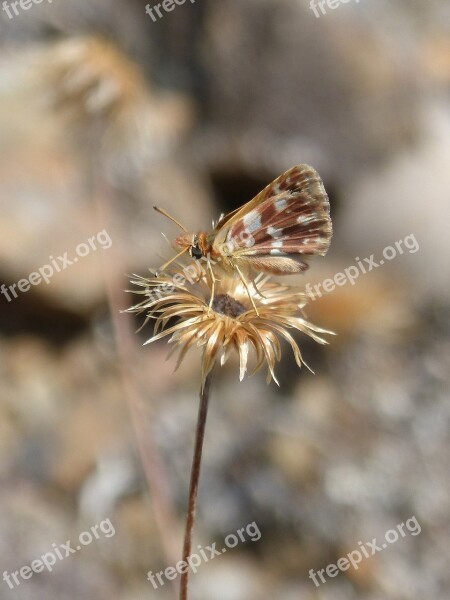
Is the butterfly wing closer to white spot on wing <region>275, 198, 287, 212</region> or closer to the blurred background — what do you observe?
white spot on wing <region>275, 198, 287, 212</region>

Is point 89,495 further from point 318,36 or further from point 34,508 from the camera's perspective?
point 318,36

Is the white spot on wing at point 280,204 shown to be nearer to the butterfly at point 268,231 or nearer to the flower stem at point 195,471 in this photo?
the butterfly at point 268,231

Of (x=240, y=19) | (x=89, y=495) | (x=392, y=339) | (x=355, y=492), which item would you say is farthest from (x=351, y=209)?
(x=89, y=495)

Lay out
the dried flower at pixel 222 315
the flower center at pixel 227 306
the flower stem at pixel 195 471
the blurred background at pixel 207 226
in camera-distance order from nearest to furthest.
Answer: the flower stem at pixel 195 471, the dried flower at pixel 222 315, the flower center at pixel 227 306, the blurred background at pixel 207 226

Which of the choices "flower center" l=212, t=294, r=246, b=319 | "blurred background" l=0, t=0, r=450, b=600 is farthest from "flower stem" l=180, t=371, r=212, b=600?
"blurred background" l=0, t=0, r=450, b=600

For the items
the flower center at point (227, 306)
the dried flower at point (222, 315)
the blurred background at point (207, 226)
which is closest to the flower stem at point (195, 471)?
the dried flower at point (222, 315)

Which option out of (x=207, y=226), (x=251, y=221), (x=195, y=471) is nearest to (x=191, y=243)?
(x=251, y=221)
